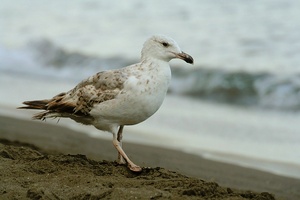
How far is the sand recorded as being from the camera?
4.70 meters

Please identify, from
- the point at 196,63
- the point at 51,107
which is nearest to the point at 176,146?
the point at 51,107

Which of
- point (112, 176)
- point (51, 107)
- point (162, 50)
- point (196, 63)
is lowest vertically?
point (112, 176)

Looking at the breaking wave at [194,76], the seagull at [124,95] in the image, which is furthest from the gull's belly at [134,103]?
the breaking wave at [194,76]

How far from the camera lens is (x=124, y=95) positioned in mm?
5438

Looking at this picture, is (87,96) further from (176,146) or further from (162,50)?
(176,146)

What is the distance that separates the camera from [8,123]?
872 cm

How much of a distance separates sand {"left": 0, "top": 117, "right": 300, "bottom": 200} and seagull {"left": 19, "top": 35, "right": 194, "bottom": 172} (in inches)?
13.1

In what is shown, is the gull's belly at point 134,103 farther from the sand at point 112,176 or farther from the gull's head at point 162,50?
the sand at point 112,176

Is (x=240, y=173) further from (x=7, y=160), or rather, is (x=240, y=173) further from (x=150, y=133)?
(x=7, y=160)

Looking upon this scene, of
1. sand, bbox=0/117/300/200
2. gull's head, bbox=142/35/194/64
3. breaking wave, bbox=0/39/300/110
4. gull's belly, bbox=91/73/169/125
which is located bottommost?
sand, bbox=0/117/300/200

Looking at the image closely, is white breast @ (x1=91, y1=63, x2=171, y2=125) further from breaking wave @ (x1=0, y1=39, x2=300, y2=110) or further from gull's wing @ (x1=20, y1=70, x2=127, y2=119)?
breaking wave @ (x1=0, y1=39, x2=300, y2=110)

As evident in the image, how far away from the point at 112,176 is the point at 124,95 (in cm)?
64

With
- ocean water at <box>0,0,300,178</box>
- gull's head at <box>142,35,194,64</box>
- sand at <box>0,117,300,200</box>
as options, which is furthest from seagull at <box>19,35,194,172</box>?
ocean water at <box>0,0,300,178</box>

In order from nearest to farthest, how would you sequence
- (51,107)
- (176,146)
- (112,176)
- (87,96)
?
1. (112,176)
2. (87,96)
3. (51,107)
4. (176,146)
